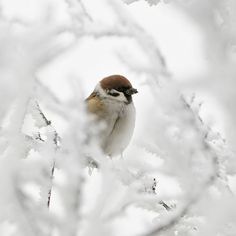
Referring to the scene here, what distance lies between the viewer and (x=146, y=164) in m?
1.12

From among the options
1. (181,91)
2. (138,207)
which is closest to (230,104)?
(181,91)

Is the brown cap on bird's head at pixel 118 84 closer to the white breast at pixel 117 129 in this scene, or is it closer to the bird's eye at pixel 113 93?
the bird's eye at pixel 113 93

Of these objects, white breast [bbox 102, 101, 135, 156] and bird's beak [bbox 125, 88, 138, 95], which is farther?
bird's beak [bbox 125, 88, 138, 95]

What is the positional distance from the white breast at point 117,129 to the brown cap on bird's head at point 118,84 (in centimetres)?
26

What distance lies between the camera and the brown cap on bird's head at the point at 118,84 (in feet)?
17.2

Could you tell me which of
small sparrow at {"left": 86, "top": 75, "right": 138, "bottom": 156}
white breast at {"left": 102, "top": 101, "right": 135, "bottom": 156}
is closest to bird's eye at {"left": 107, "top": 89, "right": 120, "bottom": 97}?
small sparrow at {"left": 86, "top": 75, "right": 138, "bottom": 156}

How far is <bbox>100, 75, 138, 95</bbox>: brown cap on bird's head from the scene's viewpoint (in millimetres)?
5246

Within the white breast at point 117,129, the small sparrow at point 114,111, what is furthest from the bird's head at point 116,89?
the white breast at point 117,129

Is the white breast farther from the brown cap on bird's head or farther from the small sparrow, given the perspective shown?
the brown cap on bird's head

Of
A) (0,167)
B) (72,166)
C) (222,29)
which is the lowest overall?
(0,167)

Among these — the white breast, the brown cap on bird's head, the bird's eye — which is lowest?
the white breast

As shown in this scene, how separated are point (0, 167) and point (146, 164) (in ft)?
0.90

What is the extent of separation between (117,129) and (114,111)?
0.19 m

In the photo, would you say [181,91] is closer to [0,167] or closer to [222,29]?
[222,29]
